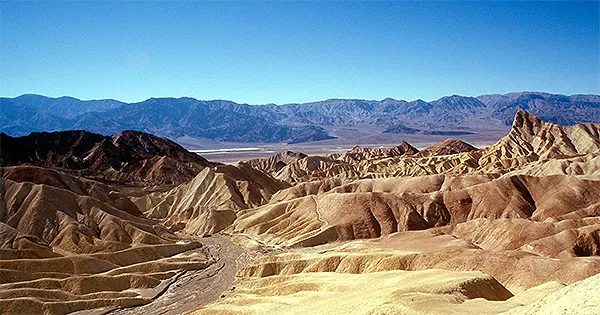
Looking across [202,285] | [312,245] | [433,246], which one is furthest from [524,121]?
[202,285]

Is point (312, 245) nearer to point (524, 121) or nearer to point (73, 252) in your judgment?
point (73, 252)

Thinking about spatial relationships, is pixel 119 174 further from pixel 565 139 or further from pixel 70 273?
pixel 565 139

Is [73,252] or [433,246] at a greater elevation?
[433,246]

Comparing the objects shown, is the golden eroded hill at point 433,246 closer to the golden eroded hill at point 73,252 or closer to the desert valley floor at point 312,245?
the desert valley floor at point 312,245

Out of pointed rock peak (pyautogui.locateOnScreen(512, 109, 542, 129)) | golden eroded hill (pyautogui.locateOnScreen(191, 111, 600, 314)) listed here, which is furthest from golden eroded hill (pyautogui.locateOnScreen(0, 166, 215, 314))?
pointed rock peak (pyautogui.locateOnScreen(512, 109, 542, 129))

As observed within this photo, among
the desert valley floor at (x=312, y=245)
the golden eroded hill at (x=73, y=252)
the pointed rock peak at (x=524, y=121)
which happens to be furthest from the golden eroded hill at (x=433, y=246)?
the pointed rock peak at (x=524, y=121)
